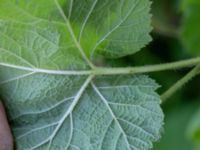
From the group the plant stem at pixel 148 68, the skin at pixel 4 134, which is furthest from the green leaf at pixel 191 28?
the skin at pixel 4 134

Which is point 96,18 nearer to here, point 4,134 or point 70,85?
point 70,85

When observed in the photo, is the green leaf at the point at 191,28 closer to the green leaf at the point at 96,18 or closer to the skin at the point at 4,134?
the green leaf at the point at 96,18

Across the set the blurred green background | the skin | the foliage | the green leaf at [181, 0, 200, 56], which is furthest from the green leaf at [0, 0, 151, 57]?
the blurred green background

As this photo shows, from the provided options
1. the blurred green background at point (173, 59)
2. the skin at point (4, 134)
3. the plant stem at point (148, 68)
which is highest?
the skin at point (4, 134)

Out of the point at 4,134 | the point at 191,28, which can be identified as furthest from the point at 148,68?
the point at 191,28

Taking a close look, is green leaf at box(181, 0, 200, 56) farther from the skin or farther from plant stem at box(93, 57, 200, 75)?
the skin

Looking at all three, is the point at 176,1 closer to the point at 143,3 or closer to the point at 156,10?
the point at 156,10

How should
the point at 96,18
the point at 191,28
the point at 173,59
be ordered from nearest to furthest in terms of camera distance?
1. the point at 96,18
2. the point at 191,28
3. the point at 173,59
